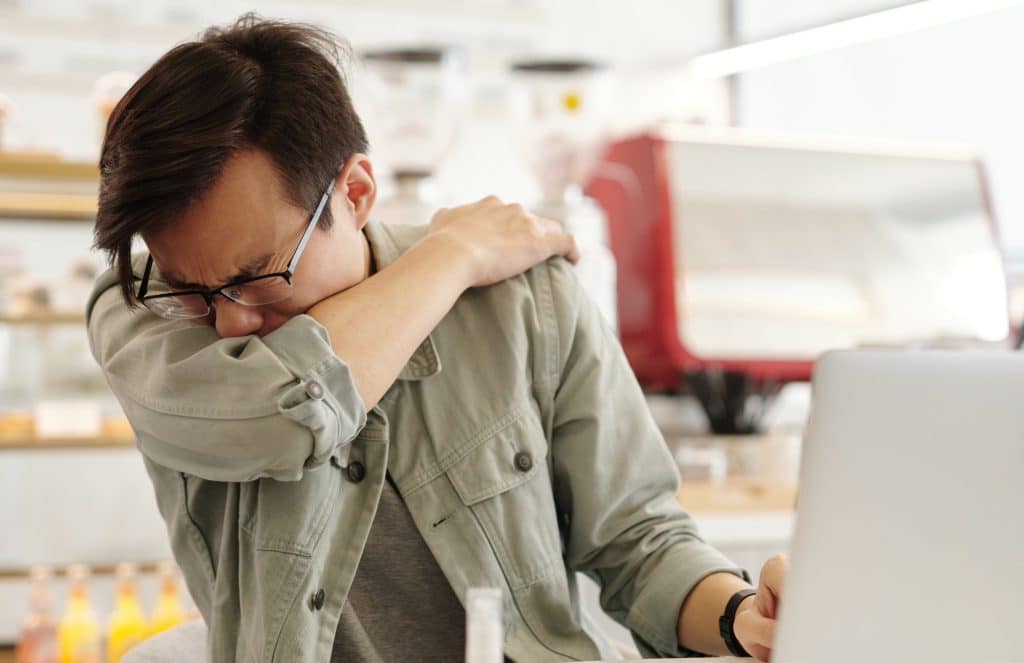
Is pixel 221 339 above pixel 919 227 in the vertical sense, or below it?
above

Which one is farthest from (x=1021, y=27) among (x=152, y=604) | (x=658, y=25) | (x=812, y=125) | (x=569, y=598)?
(x=569, y=598)

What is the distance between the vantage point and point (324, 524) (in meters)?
1.13

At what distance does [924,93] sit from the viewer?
14.6ft

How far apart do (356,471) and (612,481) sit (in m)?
0.25

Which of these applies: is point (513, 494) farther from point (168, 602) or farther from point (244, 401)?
point (168, 602)

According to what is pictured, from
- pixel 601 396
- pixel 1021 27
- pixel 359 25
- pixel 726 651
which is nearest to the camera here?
pixel 726 651

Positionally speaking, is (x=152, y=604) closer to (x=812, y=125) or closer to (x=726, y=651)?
(x=726, y=651)

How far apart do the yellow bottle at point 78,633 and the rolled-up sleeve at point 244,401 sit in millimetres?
2104

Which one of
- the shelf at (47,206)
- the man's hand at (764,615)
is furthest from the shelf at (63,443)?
the man's hand at (764,615)

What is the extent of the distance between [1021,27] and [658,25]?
4.41ft

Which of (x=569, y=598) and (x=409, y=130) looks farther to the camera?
(x=409, y=130)

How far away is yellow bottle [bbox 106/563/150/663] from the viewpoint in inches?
119

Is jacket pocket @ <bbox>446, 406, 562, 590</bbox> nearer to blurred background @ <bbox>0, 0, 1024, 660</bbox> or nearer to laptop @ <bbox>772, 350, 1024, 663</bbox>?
laptop @ <bbox>772, 350, 1024, 663</bbox>

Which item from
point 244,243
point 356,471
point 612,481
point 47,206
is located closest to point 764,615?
point 612,481
